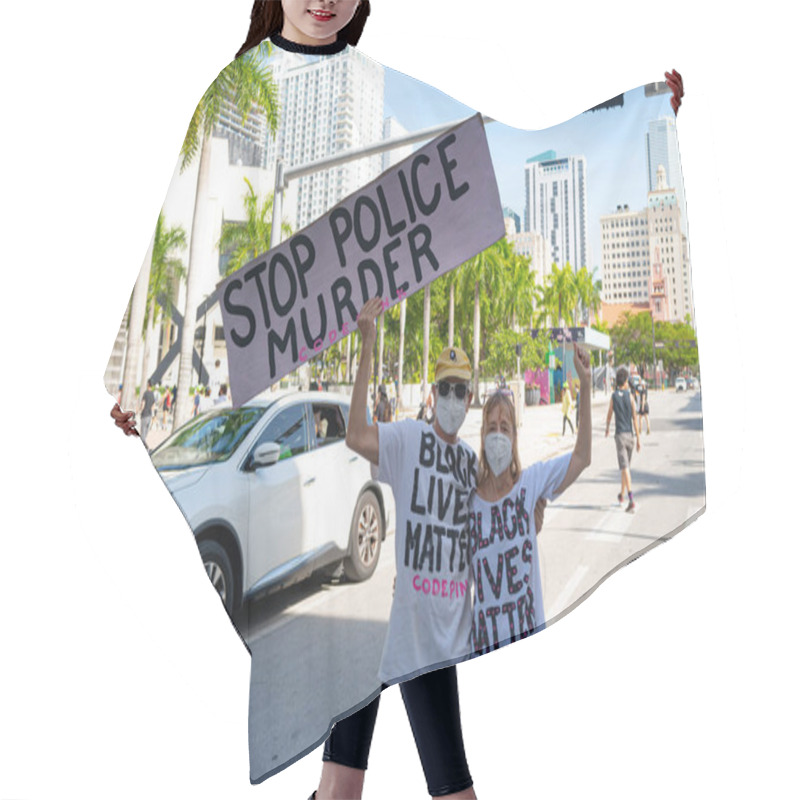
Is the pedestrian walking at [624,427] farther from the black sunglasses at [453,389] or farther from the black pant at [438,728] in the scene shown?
the black pant at [438,728]

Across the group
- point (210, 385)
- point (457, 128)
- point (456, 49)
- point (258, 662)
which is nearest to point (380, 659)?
point (258, 662)

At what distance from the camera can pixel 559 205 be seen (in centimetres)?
203

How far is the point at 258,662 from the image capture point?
1893mm

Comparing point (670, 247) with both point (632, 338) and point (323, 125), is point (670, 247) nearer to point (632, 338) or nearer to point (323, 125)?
point (632, 338)

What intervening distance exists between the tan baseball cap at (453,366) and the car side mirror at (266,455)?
448 millimetres

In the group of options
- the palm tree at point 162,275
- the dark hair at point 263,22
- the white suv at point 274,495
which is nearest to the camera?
the white suv at point 274,495

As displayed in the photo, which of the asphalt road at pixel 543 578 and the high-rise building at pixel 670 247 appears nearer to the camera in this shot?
the asphalt road at pixel 543 578

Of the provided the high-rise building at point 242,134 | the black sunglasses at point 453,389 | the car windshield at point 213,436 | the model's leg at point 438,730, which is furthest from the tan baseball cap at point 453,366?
the model's leg at point 438,730

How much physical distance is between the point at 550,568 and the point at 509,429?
381 millimetres

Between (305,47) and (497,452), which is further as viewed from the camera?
(305,47)

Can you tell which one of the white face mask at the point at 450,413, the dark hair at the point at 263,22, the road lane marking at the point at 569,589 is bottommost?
the road lane marking at the point at 569,589

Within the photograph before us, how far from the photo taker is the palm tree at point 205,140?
194cm

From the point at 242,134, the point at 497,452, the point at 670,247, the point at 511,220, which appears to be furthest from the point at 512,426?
the point at 242,134

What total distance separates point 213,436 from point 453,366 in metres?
0.64
